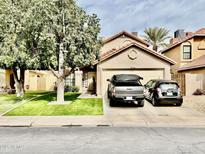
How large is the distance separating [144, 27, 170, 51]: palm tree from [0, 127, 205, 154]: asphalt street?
3650 centimetres

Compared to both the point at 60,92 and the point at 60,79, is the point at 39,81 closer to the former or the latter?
the point at 60,79

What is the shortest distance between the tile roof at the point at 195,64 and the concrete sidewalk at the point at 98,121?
1499 centimetres

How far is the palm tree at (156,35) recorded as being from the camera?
46.4 m

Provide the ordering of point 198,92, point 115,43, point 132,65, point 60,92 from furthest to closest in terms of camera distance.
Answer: point 115,43
point 132,65
point 198,92
point 60,92

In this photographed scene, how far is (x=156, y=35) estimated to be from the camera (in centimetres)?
4656

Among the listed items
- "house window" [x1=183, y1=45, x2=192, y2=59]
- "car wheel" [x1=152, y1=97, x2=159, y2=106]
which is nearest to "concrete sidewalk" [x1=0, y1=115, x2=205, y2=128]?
"car wheel" [x1=152, y1=97, x2=159, y2=106]

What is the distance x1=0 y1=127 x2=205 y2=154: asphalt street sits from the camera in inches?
308

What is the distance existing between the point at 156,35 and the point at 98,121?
35.7 m

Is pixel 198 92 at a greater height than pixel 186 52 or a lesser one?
lesser

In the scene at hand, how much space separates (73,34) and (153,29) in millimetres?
29540

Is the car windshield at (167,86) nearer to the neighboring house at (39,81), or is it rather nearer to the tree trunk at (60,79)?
the tree trunk at (60,79)

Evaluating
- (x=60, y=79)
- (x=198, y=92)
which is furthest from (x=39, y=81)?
(x=198, y=92)

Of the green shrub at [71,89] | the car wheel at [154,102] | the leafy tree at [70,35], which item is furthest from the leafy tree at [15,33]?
the green shrub at [71,89]

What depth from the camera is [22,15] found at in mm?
20344
